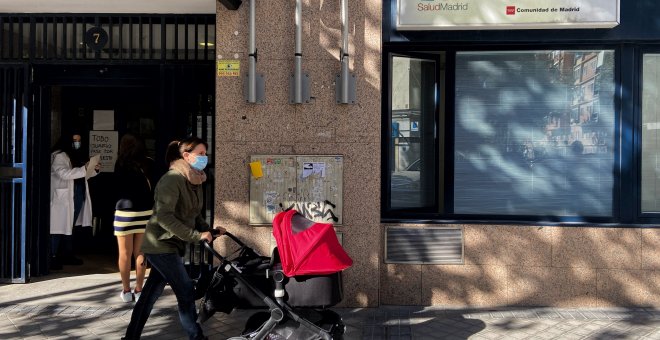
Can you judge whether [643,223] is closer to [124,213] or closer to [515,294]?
[515,294]

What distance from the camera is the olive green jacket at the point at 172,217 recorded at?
470 centimetres

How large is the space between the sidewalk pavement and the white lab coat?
119cm

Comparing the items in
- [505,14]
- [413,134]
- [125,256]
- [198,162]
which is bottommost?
[125,256]

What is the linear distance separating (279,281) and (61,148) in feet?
16.1

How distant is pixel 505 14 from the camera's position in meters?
6.47

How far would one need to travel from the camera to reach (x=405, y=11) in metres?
6.55

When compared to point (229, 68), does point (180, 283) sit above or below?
below

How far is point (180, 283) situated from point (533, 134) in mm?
4080

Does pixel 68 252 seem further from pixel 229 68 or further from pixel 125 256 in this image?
pixel 229 68

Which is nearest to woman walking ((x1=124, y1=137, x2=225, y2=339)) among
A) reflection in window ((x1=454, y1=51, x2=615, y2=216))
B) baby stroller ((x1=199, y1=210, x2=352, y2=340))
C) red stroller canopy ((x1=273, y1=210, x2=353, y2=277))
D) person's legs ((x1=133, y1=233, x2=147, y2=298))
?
baby stroller ((x1=199, y1=210, x2=352, y2=340))

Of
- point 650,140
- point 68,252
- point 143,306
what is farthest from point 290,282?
point 68,252

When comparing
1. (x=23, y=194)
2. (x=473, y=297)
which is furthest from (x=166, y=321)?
(x=473, y=297)

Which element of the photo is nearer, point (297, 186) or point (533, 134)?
point (297, 186)

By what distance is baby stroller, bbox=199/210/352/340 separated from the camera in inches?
170
